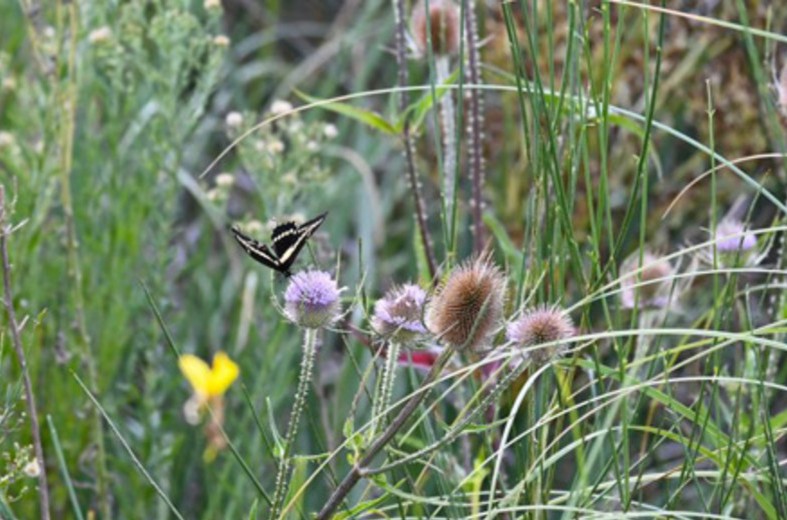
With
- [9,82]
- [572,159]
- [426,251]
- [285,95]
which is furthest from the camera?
[285,95]

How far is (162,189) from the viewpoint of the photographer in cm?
235

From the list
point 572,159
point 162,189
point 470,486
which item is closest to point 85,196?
point 162,189

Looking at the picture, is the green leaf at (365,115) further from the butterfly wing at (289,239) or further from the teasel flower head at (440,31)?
the butterfly wing at (289,239)

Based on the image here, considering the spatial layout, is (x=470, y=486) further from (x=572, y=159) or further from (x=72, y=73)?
(x=72, y=73)

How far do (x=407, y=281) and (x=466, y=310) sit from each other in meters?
0.90

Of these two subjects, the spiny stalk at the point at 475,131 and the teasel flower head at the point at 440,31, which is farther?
the teasel flower head at the point at 440,31

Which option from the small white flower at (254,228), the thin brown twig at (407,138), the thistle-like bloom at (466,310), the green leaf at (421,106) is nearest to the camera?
the thistle-like bloom at (466,310)

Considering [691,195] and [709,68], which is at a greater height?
[709,68]

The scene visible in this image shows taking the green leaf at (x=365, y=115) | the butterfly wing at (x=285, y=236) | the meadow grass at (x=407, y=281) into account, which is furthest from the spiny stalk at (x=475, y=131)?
the butterfly wing at (x=285, y=236)

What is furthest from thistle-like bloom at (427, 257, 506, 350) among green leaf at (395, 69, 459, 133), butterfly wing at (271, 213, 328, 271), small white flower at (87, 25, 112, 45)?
small white flower at (87, 25, 112, 45)

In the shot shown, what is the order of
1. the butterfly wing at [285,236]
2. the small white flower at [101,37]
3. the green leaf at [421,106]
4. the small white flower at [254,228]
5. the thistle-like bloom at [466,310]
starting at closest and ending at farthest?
the thistle-like bloom at [466,310]
the butterfly wing at [285,236]
the green leaf at [421,106]
the small white flower at [254,228]
the small white flower at [101,37]

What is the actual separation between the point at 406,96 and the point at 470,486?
52cm

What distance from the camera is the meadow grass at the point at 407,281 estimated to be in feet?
3.81

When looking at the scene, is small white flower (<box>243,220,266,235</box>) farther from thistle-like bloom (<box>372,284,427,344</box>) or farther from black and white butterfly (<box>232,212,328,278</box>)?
thistle-like bloom (<box>372,284,427,344</box>)
